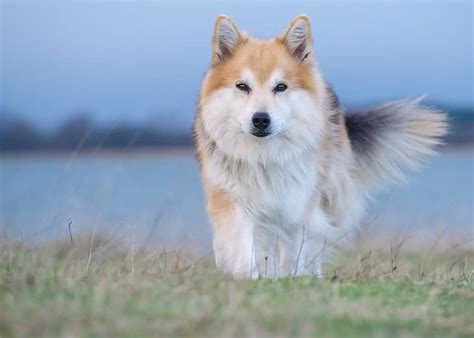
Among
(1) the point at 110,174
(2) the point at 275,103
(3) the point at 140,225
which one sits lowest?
(3) the point at 140,225

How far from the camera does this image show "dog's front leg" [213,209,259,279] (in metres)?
6.54

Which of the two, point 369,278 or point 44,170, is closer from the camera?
point 369,278

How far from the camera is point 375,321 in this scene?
173 inches

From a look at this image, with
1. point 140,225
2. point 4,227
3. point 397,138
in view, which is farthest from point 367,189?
point 4,227

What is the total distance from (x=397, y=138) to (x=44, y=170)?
4628 millimetres

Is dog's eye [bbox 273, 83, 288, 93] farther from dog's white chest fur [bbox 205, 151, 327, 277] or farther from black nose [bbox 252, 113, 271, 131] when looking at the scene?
dog's white chest fur [bbox 205, 151, 327, 277]

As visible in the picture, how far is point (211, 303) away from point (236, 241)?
2.08 m

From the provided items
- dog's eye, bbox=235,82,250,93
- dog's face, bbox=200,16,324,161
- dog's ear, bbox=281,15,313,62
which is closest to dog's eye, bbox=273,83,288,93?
dog's face, bbox=200,16,324,161

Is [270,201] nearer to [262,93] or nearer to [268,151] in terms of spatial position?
[268,151]

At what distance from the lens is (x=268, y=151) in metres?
6.76

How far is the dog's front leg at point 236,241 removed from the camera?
6539 millimetres

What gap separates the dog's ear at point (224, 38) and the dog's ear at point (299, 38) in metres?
0.36

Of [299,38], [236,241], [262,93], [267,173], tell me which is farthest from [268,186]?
[299,38]

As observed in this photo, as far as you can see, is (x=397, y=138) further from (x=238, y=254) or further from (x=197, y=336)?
(x=197, y=336)
